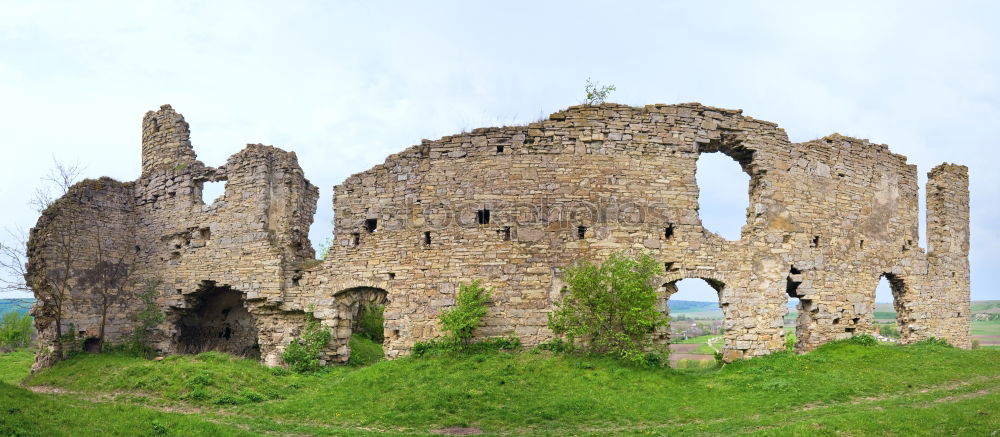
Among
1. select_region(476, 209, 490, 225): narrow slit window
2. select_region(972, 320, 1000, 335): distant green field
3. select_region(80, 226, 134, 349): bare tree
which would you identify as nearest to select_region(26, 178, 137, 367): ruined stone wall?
select_region(80, 226, 134, 349): bare tree

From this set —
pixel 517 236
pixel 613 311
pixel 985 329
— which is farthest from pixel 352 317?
pixel 985 329

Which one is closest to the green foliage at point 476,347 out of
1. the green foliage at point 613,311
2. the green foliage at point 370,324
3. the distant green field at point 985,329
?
the green foliage at point 613,311

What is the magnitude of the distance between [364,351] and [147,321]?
6.33 meters

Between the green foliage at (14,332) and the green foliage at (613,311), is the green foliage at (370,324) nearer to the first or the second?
the green foliage at (613,311)

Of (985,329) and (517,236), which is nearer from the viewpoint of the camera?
(517,236)

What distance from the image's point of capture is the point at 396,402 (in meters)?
12.0

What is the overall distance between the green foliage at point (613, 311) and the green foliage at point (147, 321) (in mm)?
11967

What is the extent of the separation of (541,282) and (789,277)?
638 cm

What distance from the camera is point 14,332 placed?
24625mm

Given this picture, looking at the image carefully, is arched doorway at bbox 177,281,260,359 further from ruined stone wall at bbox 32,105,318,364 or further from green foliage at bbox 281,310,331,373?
green foliage at bbox 281,310,331,373

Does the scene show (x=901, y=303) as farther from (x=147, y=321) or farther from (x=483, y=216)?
(x=147, y=321)

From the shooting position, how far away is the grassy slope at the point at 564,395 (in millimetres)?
10516

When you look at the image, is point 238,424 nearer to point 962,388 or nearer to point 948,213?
point 962,388

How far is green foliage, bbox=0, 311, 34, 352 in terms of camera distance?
24.7m
